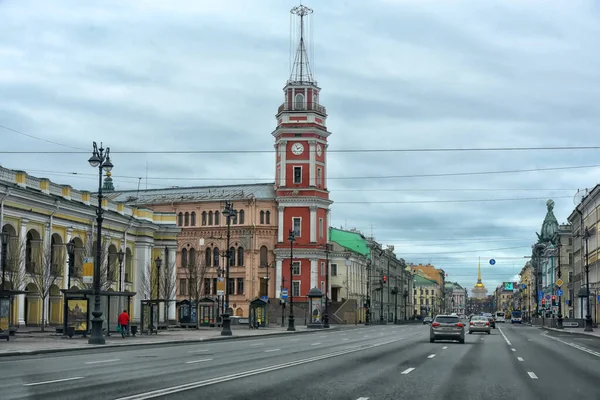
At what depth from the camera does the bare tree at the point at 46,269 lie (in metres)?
56.1

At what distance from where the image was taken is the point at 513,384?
1878 cm

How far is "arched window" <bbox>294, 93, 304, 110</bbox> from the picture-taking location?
10556 cm

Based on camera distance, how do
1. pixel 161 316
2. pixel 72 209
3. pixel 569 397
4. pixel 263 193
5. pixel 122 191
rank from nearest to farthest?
pixel 569 397, pixel 72 209, pixel 161 316, pixel 263 193, pixel 122 191

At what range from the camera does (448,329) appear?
4275 cm

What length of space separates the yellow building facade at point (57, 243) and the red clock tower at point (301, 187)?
84.4ft

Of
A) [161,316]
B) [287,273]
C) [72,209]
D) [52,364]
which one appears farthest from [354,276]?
[52,364]

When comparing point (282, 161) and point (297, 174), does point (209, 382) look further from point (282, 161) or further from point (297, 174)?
point (282, 161)

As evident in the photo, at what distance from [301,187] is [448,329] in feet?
206

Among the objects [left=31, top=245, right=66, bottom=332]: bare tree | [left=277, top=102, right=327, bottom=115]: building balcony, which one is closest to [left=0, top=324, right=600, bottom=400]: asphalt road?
[left=31, top=245, right=66, bottom=332]: bare tree

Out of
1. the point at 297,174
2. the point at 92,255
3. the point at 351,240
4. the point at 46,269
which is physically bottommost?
the point at 46,269

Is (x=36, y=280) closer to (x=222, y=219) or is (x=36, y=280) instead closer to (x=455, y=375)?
(x=455, y=375)

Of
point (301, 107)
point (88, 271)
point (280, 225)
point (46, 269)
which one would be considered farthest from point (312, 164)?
point (88, 271)

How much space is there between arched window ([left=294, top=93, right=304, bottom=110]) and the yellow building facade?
1214 inches

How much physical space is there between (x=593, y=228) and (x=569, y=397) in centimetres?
8728
